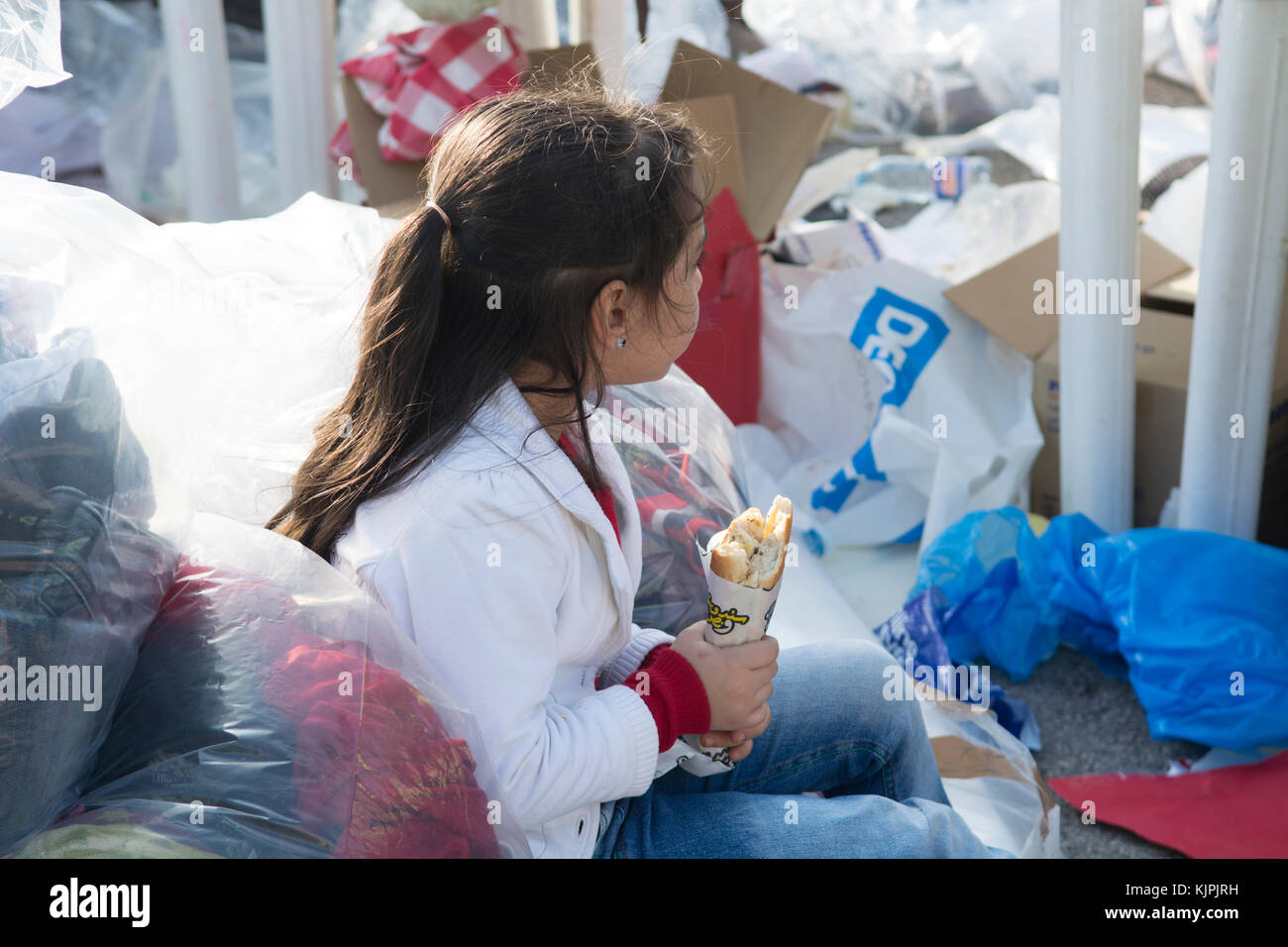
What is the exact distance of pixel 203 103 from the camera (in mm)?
2561

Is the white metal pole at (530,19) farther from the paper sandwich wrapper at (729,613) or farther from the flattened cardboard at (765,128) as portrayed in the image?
the paper sandwich wrapper at (729,613)

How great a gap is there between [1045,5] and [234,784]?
450 centimetres

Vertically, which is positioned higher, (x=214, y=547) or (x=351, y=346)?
(x=351, y=346)

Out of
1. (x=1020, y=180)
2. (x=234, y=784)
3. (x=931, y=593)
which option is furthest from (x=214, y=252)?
(x=1020, y=180)

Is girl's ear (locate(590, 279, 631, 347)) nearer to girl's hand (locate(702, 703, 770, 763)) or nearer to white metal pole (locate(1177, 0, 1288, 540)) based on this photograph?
girl's hand (locate(702, 703, 770, 763))

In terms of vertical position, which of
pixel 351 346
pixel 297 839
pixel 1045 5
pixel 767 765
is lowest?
pixel 767 765

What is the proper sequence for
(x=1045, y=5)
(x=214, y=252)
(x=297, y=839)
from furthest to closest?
(x=1045, y=5) < (x=214, y=252) < (x=297, y=839)

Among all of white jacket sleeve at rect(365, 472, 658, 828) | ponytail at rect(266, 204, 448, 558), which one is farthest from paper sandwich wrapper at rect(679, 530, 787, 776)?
ponytail at rect(266, 204, 448, 558)

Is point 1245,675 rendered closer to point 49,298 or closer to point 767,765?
point 767,765

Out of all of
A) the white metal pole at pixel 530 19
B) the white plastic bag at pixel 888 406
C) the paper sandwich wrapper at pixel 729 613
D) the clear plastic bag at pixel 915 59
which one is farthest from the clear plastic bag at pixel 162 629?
the clear plastic bag at pixel 915 59

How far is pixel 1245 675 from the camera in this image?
168 cm

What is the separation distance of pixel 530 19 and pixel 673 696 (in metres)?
2.56

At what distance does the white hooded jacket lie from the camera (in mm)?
898

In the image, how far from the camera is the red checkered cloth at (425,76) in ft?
8.55
